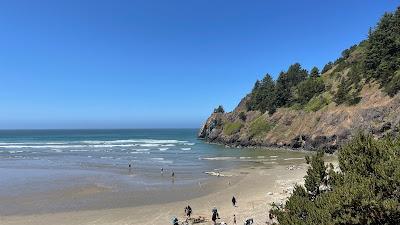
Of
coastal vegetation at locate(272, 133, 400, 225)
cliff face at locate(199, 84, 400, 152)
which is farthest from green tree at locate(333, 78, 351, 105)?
coastal vegetation at locate(272, 133, 400, 225)

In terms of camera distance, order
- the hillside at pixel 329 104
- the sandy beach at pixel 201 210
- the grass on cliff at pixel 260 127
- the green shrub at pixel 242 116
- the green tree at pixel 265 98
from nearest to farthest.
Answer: the sandy beach at pixel 201 210 → the hillside at pixel 329 104 → the grass on cliff at pixel 260 127 → the green tree at pixel 265 98 → the green shrub at pixel 242 116

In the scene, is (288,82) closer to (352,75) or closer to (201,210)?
(352,75)

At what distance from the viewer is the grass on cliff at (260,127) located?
98700mm

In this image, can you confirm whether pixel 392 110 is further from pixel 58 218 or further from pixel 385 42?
pixel 58 218

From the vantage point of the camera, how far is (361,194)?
1226cm

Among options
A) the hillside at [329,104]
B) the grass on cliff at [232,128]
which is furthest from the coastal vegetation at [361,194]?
the grass on cliff at [232,128]

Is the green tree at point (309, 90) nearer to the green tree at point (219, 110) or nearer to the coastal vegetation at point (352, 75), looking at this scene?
the coastal vegetation at point (352, 75)

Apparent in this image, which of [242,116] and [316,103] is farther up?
[316,103]

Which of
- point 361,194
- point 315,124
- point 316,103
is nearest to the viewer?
point 361,194

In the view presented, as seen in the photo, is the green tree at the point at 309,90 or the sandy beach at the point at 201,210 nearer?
the sandy beach at the point at 201,210

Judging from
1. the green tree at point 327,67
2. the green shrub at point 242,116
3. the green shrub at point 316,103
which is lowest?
the green shrub at point 242,116

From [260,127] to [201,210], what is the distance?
7272 cm

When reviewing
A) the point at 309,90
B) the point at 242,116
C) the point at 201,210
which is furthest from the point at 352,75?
the point at 201,210

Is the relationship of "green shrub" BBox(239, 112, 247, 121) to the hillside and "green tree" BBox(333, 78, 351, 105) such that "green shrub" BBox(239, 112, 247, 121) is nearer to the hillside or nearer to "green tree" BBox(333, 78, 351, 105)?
the hillside
